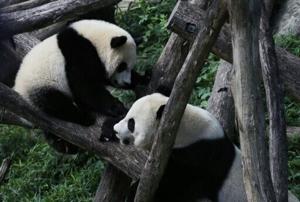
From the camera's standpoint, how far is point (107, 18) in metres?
7.57

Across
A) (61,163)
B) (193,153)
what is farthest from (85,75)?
(61,163)

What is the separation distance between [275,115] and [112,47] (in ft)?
5.97

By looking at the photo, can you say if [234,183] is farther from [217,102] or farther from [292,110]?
[292,110]

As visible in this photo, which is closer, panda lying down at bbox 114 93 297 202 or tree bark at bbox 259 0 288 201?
tree bark at bbox 259 0 288 201

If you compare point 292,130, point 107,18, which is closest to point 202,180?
point 292,130

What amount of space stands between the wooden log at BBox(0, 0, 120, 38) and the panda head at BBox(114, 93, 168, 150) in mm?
913

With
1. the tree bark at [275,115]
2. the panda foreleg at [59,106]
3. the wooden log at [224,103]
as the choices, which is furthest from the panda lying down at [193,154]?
the wooden log at [224,103]

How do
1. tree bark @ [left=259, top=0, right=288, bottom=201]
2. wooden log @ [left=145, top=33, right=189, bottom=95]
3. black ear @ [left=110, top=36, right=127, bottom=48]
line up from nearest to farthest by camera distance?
tree bark @ [left=259, top=0, right=288, bottom=201], wooden log @ [left=145, top=33, right=189, bottom=95], black ear @ [left=110, top=36, right=127, bottom=48]

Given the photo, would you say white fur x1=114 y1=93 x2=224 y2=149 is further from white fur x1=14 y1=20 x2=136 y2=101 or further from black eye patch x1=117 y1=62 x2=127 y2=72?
black eye patch x1=117 y1=62 x2=127 y2=72

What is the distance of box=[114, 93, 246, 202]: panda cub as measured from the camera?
441 centimetres

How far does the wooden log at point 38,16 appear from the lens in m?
4.80

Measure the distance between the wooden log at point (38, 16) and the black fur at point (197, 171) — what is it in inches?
52.1

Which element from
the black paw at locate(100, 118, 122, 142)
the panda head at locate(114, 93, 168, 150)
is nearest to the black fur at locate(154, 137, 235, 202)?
the panda head at locate(114, 93, 168, 150)

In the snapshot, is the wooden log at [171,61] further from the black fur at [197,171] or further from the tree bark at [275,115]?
the tree bark at [275,115]
